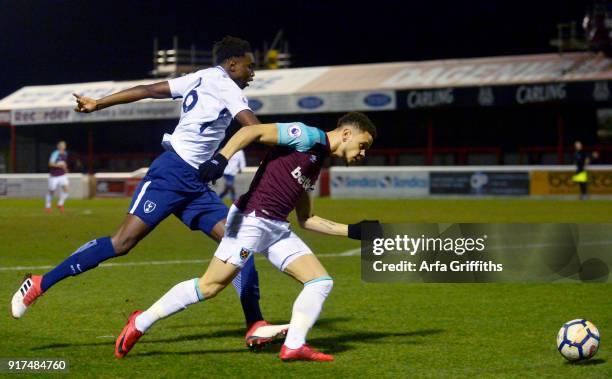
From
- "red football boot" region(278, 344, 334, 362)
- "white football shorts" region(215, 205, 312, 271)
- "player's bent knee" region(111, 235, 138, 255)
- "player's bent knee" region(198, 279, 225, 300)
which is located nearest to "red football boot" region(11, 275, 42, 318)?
"player's bent knee" region(111, 235, 138, 255)

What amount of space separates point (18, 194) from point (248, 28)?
18.9 meters

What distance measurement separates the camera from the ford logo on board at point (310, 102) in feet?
153

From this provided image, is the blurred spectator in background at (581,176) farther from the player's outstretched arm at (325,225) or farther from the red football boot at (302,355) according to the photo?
the red football boot at (302,355)

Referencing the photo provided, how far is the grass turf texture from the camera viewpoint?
701 cm

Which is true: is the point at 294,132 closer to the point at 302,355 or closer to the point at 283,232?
the point at 283,232

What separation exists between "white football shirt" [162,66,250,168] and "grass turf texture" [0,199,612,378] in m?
1.49

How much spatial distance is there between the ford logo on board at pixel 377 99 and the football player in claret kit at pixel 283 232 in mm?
38104

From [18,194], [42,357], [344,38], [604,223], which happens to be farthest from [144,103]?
[42,357]

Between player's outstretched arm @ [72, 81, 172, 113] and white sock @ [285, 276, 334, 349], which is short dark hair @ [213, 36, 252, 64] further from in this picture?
white sock @ [285, 276, 334, 349]

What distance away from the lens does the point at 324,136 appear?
7.10 m

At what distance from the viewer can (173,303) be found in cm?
714

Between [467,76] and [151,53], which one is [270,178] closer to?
[467,76]

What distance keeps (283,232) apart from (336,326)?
200 cm

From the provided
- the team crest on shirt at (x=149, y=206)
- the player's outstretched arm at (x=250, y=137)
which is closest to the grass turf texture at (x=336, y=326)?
the team crest on shirt at (x=149, y=206)
